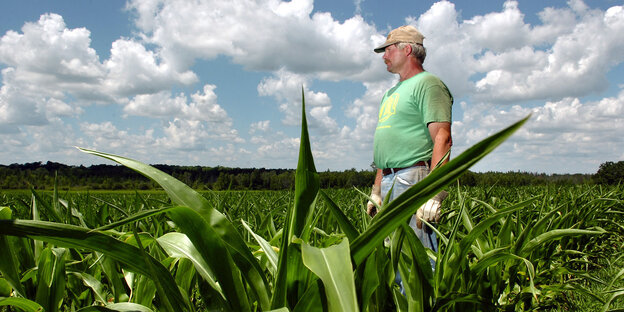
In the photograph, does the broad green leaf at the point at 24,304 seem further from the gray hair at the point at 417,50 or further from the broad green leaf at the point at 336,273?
the gray hair at the point at 417,50

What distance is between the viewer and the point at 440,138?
8.60ft

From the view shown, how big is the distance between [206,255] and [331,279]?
13.4 inches

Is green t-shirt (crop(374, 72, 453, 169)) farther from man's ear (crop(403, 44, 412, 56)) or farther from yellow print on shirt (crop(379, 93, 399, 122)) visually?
man's ear (crop(403, 44, 412, 56))

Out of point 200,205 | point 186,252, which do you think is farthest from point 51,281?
point 200,205

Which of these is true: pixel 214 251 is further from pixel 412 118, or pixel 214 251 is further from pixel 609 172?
pixel 609 172

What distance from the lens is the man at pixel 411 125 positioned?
105 inches

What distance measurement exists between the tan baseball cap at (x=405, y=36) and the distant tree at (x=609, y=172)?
36.0 metres

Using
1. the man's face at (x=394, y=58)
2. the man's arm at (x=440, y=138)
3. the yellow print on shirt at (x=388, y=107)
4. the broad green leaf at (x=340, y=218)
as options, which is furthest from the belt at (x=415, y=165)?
the broad green leaf at (x=340, y=218)

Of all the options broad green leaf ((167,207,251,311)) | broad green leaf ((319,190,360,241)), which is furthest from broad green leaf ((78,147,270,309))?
broad green leaf ((319,190,360,241))

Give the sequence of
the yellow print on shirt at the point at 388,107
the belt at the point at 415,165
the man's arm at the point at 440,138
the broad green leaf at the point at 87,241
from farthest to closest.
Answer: the yellow print on shirt at the point at 388,107 < the belt at the point at 415,165 < the man's arm at the point at 440,138 < the broad green leaf at the point at 87,241

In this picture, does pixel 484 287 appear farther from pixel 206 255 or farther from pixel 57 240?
pixel 57 240

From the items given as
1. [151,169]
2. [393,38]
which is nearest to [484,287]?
[151,169]

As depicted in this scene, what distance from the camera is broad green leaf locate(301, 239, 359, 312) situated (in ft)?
2.62

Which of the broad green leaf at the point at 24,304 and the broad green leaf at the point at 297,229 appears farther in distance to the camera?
the broad green leaf at the point at 24,304
